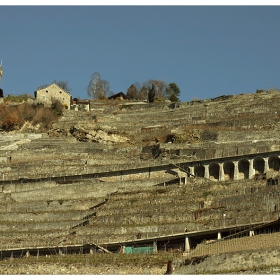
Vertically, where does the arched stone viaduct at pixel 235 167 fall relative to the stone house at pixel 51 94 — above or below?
below

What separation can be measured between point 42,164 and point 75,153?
13.6ft

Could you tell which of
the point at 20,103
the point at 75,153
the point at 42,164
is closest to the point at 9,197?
the point at 42,164

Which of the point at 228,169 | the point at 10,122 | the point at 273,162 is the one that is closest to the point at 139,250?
the point at 228,169

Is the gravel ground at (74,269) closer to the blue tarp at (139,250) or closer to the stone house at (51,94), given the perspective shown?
the blue tarp at (139,250)

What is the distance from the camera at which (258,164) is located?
173 ft

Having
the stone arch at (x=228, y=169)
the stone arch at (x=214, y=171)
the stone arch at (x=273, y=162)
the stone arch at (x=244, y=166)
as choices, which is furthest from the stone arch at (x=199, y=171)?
the stone arch at (x=273, y=162)

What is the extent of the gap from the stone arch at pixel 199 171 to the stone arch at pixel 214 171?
21.6 inches

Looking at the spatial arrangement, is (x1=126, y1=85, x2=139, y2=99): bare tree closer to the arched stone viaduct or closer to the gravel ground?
the arched stone viaduct

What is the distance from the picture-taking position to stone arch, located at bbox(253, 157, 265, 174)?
172 ft

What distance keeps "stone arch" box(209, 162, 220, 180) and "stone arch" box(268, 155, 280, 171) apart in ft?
11.7

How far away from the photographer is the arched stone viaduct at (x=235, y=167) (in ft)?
171

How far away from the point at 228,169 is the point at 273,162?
10.5 ft

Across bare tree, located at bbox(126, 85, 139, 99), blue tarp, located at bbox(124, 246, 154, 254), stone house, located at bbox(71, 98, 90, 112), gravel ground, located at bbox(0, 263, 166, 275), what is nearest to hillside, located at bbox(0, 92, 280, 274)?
blue tarp, located at bbox(124, 246, 154, 254)
